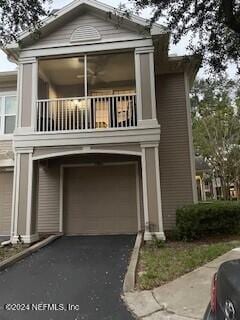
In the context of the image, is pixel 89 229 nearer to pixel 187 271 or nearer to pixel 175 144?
pixel 175 144

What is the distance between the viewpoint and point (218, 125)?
69.0 feet

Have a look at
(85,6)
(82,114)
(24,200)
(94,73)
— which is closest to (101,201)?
(24,200)

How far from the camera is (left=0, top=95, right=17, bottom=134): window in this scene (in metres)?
13.4

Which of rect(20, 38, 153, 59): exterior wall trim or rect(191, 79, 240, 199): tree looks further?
rect(191, 79, 240, 199): tree

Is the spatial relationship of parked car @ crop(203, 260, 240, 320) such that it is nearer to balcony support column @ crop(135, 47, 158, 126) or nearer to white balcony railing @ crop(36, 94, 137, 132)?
balcony support column @ crop(135, 47, 158, 126)

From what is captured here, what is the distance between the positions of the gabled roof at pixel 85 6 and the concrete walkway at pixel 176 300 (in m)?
7.46

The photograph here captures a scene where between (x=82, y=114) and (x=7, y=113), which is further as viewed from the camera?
(x=7, y=113)

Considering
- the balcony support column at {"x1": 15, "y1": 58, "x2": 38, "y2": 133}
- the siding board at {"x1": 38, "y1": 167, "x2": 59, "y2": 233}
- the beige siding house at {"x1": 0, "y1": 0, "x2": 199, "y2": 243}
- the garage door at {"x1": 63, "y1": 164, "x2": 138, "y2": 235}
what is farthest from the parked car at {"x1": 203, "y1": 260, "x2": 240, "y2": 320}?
the siding board at {"x1": 38, "y1": 167, "x2": 59, "y2": 233}

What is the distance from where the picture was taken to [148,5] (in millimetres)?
9102

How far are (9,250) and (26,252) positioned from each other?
0.73 meters

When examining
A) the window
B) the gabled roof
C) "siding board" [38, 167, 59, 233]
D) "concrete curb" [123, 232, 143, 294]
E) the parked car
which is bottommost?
"concrete curb" [123, 232, 143, 294]

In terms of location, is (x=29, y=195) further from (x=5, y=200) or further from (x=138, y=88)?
(x=138, y=88)

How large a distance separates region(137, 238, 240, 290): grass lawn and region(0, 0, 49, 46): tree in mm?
6743

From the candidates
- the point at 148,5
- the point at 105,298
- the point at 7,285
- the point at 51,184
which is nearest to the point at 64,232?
the point at 51,184
